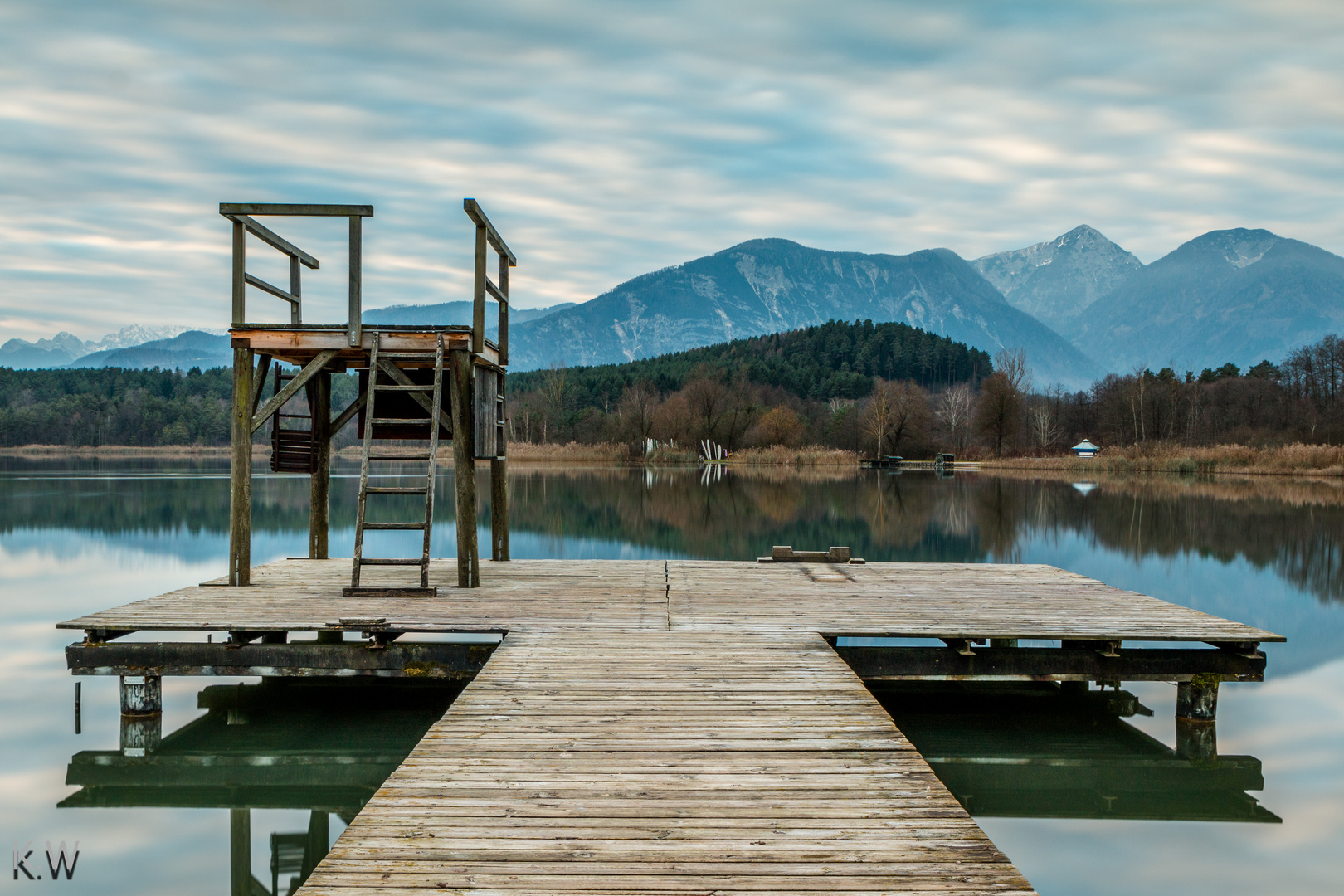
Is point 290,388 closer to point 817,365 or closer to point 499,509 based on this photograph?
point 499,509

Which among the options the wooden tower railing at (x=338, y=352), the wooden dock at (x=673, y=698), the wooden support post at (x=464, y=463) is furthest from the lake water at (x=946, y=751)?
the wooden tower railing at (x=338, y=352)

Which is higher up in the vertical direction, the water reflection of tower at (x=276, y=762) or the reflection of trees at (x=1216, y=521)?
the reflection of trees at (x=1216, y=521)

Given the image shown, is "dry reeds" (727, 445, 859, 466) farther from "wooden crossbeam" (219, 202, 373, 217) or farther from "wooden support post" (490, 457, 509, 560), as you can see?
"wooden crossbeam" (219, 202, 373, 217)

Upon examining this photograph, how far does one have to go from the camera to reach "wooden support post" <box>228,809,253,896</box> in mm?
5719

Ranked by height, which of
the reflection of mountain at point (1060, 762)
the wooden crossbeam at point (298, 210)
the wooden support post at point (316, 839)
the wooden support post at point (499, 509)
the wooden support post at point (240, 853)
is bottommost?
the wooden support post at point (240, 853)

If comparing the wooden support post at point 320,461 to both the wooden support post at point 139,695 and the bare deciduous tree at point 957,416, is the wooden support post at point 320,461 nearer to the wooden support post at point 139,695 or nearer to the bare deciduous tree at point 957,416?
the wooden support post at point 139,695

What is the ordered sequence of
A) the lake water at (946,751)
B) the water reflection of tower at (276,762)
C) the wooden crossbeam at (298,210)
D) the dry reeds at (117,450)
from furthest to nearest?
the dry reeds at (117,450) → the wooden crossbeam at (298,210) → the water reflection of tower at (276,762) → the lake water at (946,751)

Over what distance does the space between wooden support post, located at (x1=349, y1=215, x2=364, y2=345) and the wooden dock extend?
8.99ft

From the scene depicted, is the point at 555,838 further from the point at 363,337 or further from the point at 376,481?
the point at 376,481

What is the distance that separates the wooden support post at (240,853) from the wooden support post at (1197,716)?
7410 mm

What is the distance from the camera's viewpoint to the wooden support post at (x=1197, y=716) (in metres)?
8.22

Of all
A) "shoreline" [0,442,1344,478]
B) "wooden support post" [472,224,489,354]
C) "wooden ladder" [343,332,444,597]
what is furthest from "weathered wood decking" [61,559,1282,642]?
"shoreline" [0,442,1344,478]

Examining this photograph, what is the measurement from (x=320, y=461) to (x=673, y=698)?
7.88 m

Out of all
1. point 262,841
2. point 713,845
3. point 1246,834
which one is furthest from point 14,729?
point 1246,834
